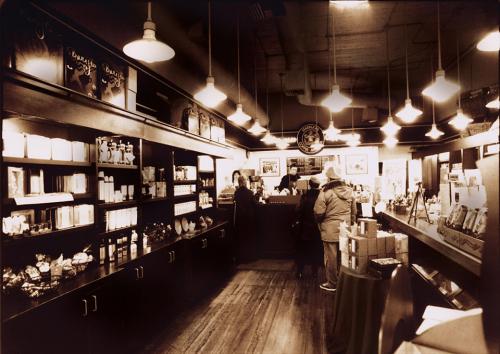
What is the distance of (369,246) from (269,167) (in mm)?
8953

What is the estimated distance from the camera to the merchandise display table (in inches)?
114

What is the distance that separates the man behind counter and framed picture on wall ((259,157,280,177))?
0.51 meters

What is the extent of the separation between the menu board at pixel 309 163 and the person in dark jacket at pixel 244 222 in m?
4.47

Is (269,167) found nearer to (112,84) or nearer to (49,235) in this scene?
(112,84)

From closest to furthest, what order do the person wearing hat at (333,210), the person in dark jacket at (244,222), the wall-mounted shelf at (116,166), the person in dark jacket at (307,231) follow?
the wall-mounted shelf at (116,166) < the person wearing hat at (333,210) < the person in dark jacket at (307,231) < the person in dark jacket at (244,222)

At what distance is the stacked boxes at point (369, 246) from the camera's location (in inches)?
128

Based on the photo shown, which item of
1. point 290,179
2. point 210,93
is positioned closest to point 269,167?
point 290,179

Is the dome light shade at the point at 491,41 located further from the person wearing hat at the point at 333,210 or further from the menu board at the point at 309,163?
the menu board at the point at 309,163

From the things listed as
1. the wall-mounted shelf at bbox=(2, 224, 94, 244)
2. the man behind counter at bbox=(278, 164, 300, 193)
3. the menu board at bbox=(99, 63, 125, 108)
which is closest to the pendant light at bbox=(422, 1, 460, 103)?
the menu board at bbox=(99, 63, 125, 108)

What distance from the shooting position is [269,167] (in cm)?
1217

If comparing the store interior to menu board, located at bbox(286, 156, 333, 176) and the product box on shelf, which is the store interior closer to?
the product box on shelf

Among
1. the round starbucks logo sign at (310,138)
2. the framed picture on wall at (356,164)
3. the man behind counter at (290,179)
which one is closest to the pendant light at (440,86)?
the man behind counter at (290,179)

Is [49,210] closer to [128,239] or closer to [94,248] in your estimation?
[94,248]

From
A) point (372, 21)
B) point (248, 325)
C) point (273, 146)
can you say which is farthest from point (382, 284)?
point (273, 146)
